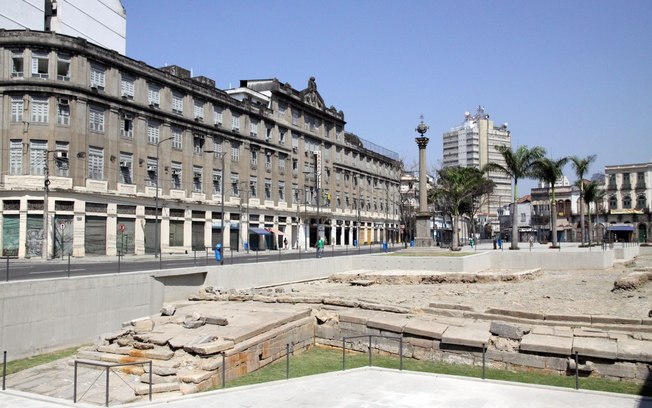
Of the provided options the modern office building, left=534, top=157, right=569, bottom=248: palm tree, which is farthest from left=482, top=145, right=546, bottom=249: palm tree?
the modern office building

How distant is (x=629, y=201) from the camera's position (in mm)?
88438

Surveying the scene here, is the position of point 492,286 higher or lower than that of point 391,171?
lower

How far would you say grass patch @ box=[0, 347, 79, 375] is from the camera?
15.3m

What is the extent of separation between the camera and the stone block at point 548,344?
14546 millimetres

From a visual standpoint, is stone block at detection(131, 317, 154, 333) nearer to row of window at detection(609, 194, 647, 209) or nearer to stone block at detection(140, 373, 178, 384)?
stone block at detection(140, 373, 178, 384)

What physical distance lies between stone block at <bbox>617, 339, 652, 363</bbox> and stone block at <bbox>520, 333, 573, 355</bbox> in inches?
47.1

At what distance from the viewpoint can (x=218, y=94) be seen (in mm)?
57688

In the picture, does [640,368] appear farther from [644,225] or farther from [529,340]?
[644,225]

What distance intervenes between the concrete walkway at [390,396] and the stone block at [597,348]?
2875 mm

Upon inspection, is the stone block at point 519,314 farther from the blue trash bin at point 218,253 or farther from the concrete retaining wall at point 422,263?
the blue trash bin at point 218,253

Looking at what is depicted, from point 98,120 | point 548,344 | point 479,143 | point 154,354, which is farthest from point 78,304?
point 479,143

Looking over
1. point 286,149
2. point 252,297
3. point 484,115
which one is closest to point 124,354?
point 252,297

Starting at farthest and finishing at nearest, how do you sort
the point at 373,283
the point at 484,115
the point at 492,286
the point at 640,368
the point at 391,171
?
the point at 484,115 < the point at 391,171 < the point at 373,283 < the point at 492,286 < the point at 640,368

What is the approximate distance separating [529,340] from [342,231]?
67642mm
